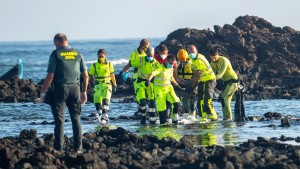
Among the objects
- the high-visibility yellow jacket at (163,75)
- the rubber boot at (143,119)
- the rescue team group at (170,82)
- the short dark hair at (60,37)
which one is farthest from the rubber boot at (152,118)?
the short dark hair at (60,37)

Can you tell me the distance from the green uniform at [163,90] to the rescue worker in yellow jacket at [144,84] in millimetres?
391

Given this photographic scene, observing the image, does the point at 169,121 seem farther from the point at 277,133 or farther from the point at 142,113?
the point at 277,133

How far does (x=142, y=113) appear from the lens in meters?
27.5

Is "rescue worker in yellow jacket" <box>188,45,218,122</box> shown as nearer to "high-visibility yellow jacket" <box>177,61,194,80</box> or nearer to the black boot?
"high-visibility yellow jacket" <box>177,61,194,80</box>

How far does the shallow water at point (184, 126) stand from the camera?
23.5 meters

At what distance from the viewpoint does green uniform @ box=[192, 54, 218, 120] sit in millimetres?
27359

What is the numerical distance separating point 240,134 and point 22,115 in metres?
11.3

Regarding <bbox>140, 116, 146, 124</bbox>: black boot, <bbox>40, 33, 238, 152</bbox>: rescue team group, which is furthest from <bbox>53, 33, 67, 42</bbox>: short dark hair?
<bbox>140, 116, 146, 124</bbox>: black boot

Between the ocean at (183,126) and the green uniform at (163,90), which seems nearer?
the ocean at (183,126)

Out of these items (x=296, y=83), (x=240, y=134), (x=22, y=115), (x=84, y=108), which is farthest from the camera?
(x=296, y=83)

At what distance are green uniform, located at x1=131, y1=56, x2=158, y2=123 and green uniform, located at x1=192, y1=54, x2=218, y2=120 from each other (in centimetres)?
123

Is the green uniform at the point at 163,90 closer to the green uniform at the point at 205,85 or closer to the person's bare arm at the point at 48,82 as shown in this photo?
the green uniform at the point at 205,85

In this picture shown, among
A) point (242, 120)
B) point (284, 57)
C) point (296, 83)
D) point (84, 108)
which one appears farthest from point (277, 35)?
point (242, 120)

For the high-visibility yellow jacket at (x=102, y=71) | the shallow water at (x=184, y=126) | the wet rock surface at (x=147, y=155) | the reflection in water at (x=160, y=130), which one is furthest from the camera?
the high-visibility yellow jacket at (x=102, y=71)
